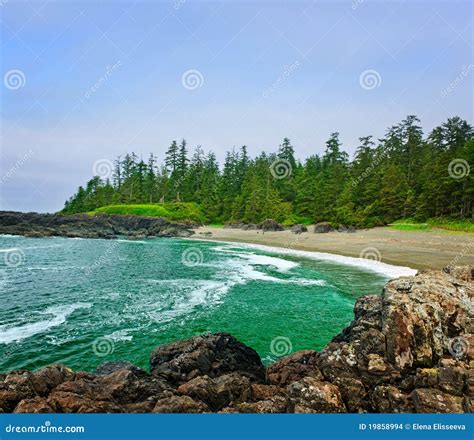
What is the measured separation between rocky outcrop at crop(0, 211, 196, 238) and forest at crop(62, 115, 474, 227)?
720 inches

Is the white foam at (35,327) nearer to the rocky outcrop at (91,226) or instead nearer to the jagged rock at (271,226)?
the rocky outcrop at (91,226)

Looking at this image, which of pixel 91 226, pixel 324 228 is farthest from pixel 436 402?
pixel 91 226

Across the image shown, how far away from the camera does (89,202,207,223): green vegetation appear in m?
87.1

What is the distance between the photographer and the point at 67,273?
1059 inches

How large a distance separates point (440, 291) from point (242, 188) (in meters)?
82.1

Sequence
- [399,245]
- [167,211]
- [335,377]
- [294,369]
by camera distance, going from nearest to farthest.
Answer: [335,377] → [294,369] → [399,245] → [167,211]

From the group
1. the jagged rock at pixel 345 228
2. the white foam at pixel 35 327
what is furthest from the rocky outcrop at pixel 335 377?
the jagged rock at pixel 345 228

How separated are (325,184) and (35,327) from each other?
6463 cm

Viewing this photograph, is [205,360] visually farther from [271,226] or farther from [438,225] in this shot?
[271,226]

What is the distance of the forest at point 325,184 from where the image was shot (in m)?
48.0

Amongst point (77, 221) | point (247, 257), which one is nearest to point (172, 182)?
point (77, 221)

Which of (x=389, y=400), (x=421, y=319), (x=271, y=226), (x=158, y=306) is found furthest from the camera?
(x=271, y=226)

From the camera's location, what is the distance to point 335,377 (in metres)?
7.82

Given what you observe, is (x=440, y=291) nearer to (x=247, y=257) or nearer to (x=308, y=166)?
(x=247, y=257)
